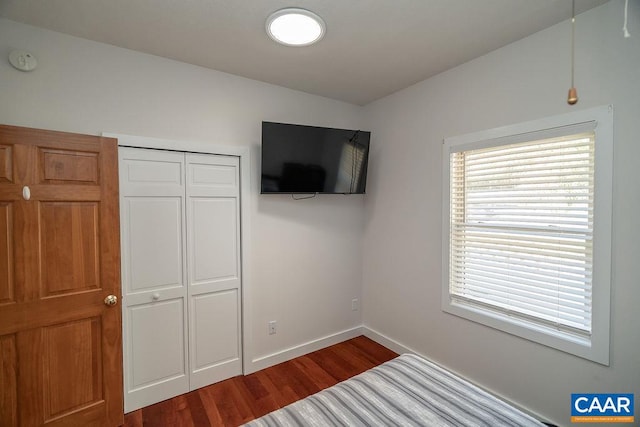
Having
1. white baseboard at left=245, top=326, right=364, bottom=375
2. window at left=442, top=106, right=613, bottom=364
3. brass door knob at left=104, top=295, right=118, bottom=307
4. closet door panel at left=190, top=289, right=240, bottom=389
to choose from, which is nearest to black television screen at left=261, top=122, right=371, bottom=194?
window at left=442, top=106, right=613, bottom=364

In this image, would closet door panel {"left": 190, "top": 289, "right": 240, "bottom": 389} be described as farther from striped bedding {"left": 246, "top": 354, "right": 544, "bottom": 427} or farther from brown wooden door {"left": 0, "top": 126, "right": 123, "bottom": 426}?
striped bedding {"left": 246, "top": 354, "right": 544, "bottom": 427}

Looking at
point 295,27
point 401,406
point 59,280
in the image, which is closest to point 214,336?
point 59,280

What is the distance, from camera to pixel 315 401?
4.31 feet

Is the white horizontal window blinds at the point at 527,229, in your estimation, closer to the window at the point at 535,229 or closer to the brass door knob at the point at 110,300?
the window at the point at 535,229

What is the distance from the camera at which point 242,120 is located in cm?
246

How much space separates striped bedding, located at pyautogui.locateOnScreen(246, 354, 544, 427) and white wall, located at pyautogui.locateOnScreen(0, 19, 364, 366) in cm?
139

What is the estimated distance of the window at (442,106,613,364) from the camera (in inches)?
62.5

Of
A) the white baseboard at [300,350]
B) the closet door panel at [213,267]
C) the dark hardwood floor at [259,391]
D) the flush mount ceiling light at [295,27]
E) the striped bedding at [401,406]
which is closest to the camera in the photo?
the striped bedding at [401,406]

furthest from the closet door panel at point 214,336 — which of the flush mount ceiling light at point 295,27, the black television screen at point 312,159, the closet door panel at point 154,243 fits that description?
the flush mount ceiling light at point 295,27

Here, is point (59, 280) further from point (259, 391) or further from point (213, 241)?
point (259, 391)

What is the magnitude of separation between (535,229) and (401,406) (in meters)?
1.48

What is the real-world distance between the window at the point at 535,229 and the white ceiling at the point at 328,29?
25.8 inches

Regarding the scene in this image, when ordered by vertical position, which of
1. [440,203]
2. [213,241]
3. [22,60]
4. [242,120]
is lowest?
[213,241]

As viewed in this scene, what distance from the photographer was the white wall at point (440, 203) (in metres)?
1.50
